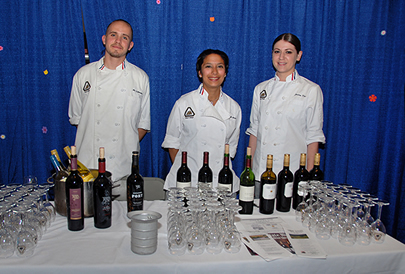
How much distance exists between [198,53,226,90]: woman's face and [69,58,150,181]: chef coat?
0.61 m

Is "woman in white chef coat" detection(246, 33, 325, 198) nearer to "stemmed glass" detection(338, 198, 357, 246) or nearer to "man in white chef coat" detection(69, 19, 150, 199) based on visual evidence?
"stemmed glass" detection(338, 198, 357, 246)

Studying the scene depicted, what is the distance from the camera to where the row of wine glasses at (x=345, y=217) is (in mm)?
1304

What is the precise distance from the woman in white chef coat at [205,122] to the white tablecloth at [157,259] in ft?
3.10

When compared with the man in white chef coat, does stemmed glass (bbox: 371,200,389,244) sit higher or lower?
lower

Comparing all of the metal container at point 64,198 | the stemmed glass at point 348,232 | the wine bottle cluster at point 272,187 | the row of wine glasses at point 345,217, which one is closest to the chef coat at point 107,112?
the metal container at point 64,198

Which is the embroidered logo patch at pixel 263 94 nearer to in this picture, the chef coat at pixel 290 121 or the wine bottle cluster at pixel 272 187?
the chef coat at pixel 290 121

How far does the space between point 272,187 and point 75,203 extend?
0.95 meters

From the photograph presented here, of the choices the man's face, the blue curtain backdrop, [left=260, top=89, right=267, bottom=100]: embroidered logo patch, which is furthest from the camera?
the blue curtain backdrop

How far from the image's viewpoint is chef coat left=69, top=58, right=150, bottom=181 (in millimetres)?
2398

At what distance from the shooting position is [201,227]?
47.8 inches

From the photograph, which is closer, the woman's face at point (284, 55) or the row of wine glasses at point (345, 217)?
the row of wine glasses at point (345, 217)

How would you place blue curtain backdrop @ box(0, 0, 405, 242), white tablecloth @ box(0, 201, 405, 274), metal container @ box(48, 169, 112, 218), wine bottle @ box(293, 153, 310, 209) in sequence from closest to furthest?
white tablecloth @ box(0, 201, 405, 274) → metal container @ box(48, 169, 112, 218) → wine bottle @ box(293, 153, 310, 209) → blue curtain backdrop @ box(0, 0, 405, 242)

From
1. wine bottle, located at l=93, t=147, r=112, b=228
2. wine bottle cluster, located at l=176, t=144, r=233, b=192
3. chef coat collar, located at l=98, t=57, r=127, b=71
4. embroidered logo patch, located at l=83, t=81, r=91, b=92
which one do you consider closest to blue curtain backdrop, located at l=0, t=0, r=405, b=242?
chef coat collar, located at l=98, t=57, r=127, b=71

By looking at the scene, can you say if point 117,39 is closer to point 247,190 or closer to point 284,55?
point 284,55
